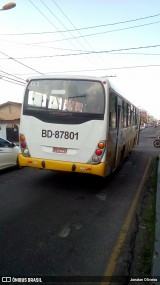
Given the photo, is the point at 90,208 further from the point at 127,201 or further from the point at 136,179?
the point at 136,179

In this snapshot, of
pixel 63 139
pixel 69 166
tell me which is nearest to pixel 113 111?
pixel 63 139

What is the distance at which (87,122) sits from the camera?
7367 mm

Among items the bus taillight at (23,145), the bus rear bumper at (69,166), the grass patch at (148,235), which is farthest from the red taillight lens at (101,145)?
the bus taillight at (23,145)

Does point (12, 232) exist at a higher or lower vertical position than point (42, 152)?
lower

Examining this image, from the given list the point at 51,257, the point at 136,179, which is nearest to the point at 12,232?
the point at 51,257

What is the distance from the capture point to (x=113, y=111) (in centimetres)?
819

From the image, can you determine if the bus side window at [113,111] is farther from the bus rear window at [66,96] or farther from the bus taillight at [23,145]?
the bus taillight at [23,145]

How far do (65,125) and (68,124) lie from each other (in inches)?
3.4

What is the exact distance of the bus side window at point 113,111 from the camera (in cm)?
776

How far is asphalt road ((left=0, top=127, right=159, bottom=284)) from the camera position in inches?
161

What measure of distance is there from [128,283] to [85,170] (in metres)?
3.73

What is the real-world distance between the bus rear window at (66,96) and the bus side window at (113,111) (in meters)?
0.50

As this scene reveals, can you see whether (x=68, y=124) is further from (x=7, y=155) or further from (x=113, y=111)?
(x=7, y=155)

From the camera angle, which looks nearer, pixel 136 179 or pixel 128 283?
pixel 128 283
